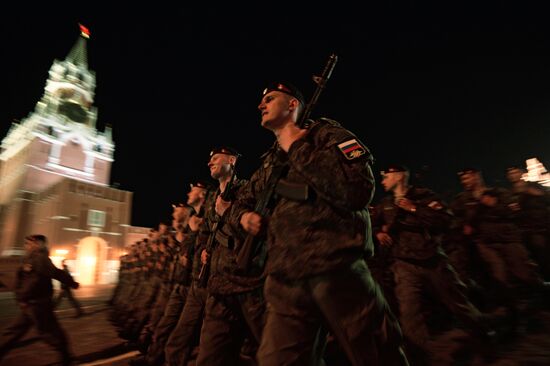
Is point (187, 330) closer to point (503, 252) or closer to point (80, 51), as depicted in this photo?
point (503, 252)

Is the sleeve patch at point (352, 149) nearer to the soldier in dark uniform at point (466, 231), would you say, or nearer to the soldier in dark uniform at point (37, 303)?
the soldier in dark uniform at point (466, 231)

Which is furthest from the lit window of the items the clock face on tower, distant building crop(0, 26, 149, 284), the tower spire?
the tower spire

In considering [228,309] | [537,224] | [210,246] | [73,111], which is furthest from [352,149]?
[73,111]

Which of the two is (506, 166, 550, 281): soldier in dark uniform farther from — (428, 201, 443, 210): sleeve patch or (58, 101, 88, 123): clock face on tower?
(58, 101, 88, 123): clock face on tower

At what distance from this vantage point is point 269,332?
2.03 m

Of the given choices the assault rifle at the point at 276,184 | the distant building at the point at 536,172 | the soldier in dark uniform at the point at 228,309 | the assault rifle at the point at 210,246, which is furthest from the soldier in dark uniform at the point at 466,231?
the distant building at the point at 536,172

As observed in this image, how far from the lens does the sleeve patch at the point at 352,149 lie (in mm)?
1979

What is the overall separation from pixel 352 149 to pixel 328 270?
25.2 inches

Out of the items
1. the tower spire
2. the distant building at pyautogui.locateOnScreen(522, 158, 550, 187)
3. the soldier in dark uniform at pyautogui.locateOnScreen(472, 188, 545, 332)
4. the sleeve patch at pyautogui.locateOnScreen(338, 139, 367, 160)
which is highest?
the tower spire

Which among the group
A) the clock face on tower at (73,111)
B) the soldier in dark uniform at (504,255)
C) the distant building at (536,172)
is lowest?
the soldier in dark uniform at (504,255)

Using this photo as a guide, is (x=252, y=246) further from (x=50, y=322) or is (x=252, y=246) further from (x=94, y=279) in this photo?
(x=94, y=279)

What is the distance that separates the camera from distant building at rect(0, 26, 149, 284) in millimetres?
36281

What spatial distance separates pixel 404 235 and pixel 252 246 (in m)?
2.37

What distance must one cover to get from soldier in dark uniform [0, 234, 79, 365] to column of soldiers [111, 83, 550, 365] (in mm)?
1378
